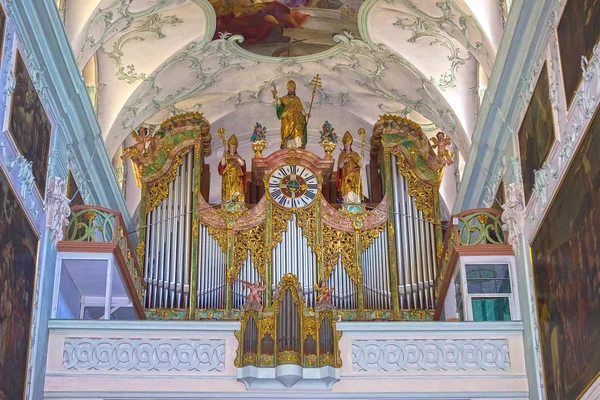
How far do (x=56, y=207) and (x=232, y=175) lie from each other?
594cm

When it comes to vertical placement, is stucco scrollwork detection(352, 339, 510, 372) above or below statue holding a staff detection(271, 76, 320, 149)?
below

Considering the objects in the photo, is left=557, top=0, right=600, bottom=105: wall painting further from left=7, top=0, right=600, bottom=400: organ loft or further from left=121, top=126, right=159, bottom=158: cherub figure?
left=121, top=126, right=159, bottom=158: cherub figure

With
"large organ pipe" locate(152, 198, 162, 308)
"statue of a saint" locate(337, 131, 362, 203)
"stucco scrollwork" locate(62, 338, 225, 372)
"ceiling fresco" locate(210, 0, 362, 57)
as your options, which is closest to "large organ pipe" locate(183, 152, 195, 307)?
"large organ pipe" locate(152, 198, 162, 308)

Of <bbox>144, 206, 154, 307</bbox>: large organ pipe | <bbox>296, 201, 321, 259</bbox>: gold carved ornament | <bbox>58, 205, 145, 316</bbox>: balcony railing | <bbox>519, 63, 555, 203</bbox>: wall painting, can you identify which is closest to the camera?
<bbox>519, 63, 555, 203</bbox>: wall painting

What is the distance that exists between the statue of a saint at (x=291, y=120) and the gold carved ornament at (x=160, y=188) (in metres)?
2.16

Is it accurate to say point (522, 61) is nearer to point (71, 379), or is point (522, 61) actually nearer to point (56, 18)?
point (56, 18)

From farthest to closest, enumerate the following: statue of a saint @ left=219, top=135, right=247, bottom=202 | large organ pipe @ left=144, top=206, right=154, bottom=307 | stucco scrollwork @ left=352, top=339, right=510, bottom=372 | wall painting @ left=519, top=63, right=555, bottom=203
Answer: statue of a saint @ left=219, top=135, right=247, bottom=202 → large organ pipe @ left=144, top=206, right=154, bottom=307 → stucco scrollwork @ left=352, top=339, right=510, bottom=372 → wall painting @ left=519, top=63, right=555, bottom=203

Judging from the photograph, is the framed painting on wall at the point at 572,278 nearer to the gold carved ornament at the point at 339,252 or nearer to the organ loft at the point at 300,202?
the organ loft at the point at 300,202

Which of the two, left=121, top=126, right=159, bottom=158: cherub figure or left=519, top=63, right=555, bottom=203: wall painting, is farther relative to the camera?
left=121, top=126, right=159, bottom=158: cherub figure

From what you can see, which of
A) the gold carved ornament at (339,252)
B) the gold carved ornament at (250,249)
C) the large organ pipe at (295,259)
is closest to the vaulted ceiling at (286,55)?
the gold carved ornament at (339,252)

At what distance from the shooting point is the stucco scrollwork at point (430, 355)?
1457 centimetres

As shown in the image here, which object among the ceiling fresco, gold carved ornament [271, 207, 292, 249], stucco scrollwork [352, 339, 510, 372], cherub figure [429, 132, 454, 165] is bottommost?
stucco scrollwork [352, 339, 510, 372]

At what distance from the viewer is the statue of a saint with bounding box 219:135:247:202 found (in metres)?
20.5

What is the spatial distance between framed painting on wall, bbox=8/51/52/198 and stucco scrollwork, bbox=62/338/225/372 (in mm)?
2250
